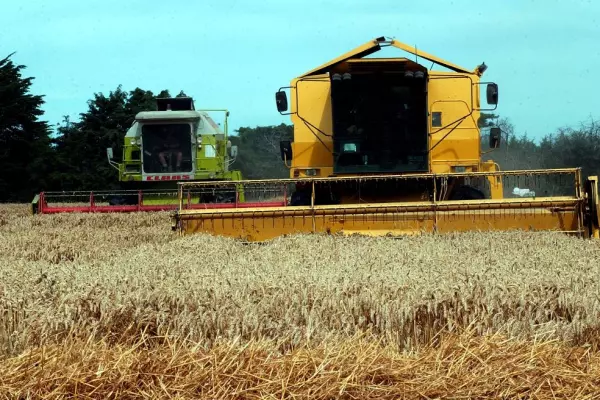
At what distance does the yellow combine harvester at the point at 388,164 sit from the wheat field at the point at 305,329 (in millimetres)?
2847

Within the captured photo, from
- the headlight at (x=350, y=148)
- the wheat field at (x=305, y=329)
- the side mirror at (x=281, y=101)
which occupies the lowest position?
the wheat field at (x=305, y=329)

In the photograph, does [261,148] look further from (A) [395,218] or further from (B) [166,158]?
(A) [395,218]

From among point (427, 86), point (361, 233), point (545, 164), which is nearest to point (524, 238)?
point (361, 233)

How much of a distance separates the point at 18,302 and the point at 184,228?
15.4ft

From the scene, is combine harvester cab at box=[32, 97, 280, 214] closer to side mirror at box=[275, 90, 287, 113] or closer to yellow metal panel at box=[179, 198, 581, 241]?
side mirror at box=[275, 90, 287, 113]

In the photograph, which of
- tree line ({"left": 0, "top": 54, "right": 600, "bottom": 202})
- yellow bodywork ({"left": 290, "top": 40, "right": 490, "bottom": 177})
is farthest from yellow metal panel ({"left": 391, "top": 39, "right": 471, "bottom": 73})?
tree line ({"left": 0, "top": 54, "right": 600, "bottom": 202})

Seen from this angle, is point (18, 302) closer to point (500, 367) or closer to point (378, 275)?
point (378, 275)

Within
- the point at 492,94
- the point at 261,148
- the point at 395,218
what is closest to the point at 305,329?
the point at 395,218

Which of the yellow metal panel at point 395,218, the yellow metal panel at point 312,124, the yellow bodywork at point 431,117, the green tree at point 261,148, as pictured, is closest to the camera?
the yellow metal panel at point 395,218

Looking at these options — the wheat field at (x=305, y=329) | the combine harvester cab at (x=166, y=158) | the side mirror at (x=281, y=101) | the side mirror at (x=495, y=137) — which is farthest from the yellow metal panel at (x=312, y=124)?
the combine harvester cab at (x=166, y=158)

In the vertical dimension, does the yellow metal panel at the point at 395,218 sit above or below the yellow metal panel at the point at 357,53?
below

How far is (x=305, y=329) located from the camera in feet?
12.7

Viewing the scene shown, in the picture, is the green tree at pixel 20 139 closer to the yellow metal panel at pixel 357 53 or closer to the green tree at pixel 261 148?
the green tree at pixel 261 148

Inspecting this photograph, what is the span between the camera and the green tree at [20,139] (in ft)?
104
